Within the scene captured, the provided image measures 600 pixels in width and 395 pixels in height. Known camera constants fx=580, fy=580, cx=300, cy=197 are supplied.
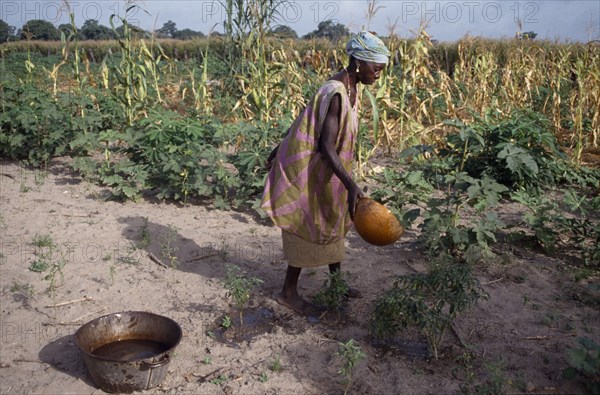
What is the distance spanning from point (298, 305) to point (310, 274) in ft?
2.04

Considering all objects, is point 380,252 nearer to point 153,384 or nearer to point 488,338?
point 488,338

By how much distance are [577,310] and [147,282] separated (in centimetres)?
294

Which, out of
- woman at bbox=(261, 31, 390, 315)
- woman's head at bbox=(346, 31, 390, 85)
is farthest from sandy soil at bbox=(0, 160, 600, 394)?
woman's head at bbox=(346, 31, 390, 85)

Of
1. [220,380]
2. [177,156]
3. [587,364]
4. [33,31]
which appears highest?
[33,31]

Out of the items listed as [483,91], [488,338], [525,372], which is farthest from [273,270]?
[483,91]

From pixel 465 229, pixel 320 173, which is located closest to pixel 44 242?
pixel 320 173

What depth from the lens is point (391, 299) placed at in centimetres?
323

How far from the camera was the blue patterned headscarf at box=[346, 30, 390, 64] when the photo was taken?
333cm

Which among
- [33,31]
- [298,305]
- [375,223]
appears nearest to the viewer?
[375,223]

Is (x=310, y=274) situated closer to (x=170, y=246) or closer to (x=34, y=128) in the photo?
(x=170, y=246)

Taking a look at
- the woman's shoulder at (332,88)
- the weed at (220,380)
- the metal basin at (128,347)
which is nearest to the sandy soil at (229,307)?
the weed at (220,380)

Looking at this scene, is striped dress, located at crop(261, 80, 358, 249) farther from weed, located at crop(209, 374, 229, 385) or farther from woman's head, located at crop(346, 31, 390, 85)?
weed, located at crop(209, 374, 229, 385)

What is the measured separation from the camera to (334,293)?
3660mm

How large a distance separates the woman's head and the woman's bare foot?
4.89ft
